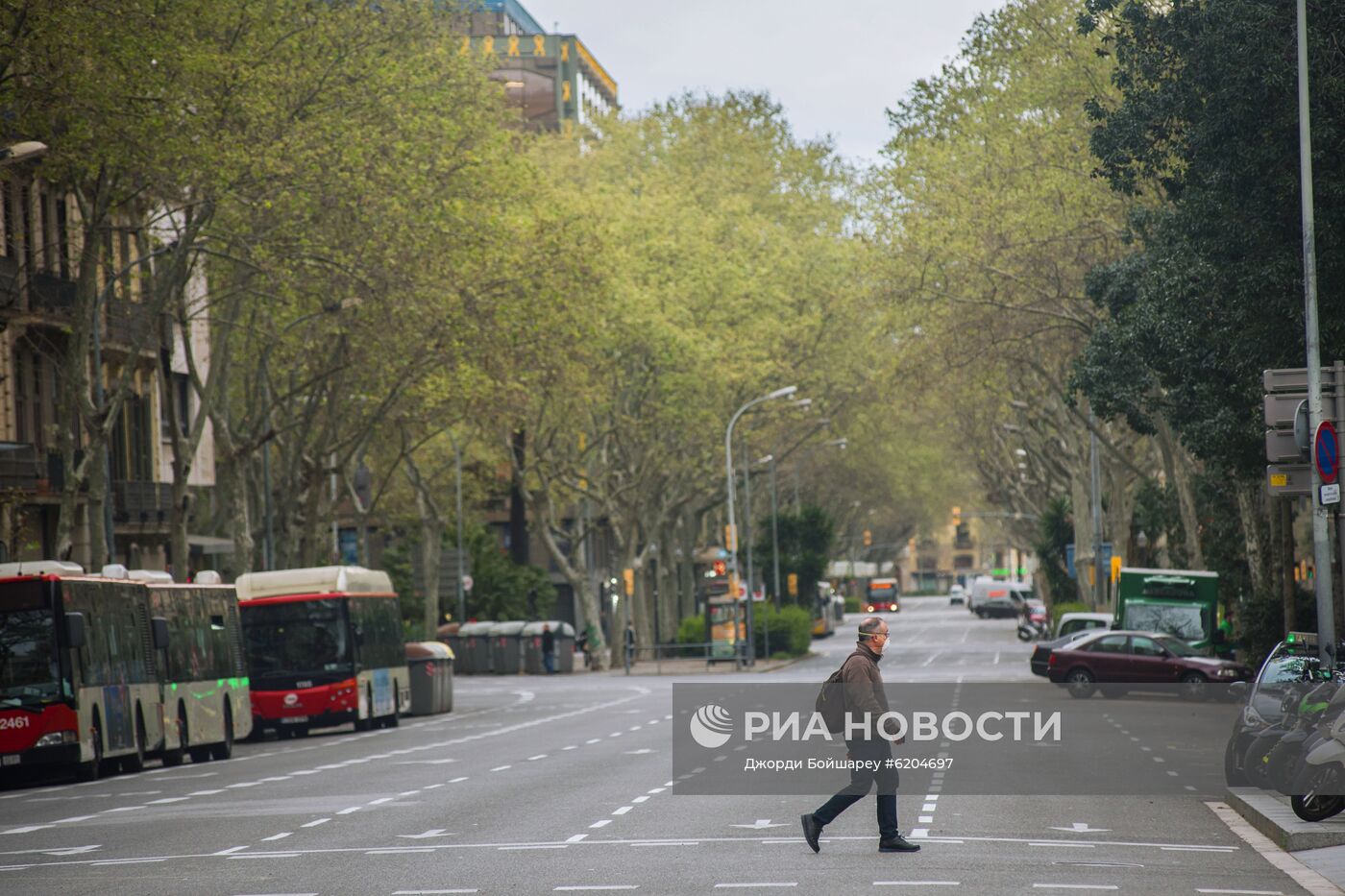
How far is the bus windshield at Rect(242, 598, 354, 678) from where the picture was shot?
123 feet

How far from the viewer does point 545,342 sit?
4216 centimetres

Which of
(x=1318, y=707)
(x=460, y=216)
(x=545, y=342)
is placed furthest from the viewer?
(x=545, y=342)

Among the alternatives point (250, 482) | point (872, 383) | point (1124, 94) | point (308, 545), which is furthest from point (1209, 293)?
point (872, 383)

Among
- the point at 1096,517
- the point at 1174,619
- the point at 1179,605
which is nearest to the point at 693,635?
the point at 1096,517

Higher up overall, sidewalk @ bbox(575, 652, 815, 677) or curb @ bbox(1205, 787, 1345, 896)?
curb @ bbox(1205, 787, 1345, 896)

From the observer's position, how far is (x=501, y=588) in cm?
7862

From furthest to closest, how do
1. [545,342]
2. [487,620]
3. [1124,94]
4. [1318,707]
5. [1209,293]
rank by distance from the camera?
1. [487,620]
2. [545,342]
3. [1124,94]
4. [1209,293]
5. [1318,707]

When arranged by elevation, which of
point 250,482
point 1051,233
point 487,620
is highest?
point 1051,233

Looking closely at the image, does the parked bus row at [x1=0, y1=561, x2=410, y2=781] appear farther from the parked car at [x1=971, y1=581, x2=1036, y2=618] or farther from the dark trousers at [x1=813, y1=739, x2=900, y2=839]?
the parked car at [x1=971, y1=581, x2=1036, y2=618]

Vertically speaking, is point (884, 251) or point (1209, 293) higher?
point (884, 251)

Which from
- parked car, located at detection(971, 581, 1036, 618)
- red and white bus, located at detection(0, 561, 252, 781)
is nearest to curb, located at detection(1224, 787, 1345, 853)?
red and white bus, located at detection(0, 561, 252, 781)

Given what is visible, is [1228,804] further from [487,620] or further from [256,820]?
[487,620]

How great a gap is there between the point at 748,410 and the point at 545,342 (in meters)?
25.9

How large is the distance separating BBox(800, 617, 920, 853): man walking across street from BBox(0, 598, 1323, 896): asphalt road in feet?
0.89
